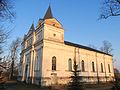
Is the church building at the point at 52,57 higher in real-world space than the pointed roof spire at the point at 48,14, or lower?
lower

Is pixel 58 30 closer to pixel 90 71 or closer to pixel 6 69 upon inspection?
pixel 90 71

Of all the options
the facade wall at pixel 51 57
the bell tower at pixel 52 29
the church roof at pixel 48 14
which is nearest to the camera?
the facade wall at pixel 51 57

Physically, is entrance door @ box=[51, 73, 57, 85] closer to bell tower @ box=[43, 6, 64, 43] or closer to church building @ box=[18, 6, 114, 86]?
church building @ box=[18, 6, 114, 86]

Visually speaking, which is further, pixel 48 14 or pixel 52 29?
pixel 48 14

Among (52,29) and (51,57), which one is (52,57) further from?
(52,29)

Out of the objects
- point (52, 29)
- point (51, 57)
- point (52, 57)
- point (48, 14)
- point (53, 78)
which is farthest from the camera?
point (48, 14)

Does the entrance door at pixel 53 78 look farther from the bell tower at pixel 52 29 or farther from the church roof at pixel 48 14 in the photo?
the church roof at pixel 48 14

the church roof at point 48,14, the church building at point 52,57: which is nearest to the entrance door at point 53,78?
the church building at point 52,57

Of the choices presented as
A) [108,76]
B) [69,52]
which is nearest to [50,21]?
[69,52]

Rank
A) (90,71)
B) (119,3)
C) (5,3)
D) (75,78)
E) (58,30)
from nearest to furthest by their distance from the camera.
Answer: (5,3)
(119,3)
(75,78)
(58,30)
(90,71)

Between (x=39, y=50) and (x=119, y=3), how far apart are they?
1731 cm

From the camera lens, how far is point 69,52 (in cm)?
2864

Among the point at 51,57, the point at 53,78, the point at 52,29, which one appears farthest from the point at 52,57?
the point at 52,29

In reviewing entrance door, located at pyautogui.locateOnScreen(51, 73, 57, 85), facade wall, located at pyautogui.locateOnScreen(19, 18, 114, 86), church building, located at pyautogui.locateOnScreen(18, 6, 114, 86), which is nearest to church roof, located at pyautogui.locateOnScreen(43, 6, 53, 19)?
church building, located at pyautogui.locateOnScreen(18, 6, 114, 86)
